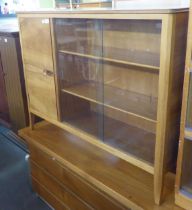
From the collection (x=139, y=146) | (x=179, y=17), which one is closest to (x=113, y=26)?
(x=179, y=17)

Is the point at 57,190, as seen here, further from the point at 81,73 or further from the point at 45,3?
the point at 45,3

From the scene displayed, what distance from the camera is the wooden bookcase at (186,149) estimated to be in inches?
38.2

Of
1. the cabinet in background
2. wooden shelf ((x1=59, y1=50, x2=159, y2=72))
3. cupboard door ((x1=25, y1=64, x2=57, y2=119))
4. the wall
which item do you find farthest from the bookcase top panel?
the wall

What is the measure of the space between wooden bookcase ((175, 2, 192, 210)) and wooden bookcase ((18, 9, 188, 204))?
0.22ft

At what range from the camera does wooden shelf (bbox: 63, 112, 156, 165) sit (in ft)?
4.33

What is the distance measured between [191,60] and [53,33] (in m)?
0.86

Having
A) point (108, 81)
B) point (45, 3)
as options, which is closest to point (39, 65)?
Result: point (108, 81)

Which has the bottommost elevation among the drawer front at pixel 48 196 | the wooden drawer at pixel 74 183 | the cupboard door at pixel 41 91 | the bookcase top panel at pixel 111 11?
the drawer front at pixel 48 196

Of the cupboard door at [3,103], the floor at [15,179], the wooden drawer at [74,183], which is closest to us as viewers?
the wooden drawer at [74,183]

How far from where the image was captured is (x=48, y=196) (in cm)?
192

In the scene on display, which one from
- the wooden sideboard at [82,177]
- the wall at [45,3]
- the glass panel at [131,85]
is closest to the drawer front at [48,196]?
the wooden sideboard at [82,177]

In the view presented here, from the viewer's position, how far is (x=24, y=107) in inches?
98.0

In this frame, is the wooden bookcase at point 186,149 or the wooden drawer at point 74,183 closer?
the wooden bookcase at point 186,149

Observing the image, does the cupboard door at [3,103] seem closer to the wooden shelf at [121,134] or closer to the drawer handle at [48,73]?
the drawer handle at [48,73]
